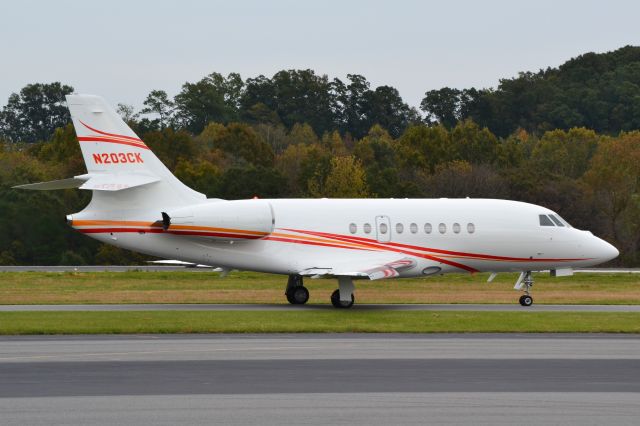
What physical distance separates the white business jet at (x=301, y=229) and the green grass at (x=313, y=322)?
9.70ft

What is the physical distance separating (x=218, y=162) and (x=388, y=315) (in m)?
71.9

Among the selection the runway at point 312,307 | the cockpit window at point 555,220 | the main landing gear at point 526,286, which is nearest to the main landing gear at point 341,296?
the runway at point 312,307

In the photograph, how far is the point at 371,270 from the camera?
36031 millimetres

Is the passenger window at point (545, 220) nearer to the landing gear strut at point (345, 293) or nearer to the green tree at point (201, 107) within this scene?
the landing gear strut at point (345, 293)

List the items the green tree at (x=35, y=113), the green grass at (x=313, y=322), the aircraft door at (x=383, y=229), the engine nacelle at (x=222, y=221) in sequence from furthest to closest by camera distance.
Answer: the green tree at (x=35, y=113)
the aircraft door at (x=383, y=229)
the engine nacelle at (x=222, y=221)
the green grass at (x=313, y=322)

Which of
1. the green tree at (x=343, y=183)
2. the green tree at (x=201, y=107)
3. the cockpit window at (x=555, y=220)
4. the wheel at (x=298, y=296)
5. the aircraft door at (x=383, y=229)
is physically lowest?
the wheel at (x=298, y=296)

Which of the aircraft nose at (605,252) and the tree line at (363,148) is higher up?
the tree line at (363,148)

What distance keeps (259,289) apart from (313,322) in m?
14.6

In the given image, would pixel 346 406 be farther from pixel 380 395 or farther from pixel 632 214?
pixel 632 214

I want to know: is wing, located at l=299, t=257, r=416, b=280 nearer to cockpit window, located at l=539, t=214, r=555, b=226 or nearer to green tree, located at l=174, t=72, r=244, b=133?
cockpit window, located at l=539, t=214, r=555, b=226

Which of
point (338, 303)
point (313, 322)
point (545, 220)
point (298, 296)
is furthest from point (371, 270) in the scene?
point (545, 220)

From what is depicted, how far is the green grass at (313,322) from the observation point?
2956 centimetres

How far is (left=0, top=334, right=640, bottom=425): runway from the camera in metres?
16.7

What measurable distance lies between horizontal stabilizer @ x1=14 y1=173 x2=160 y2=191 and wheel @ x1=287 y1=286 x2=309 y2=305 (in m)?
5.66
